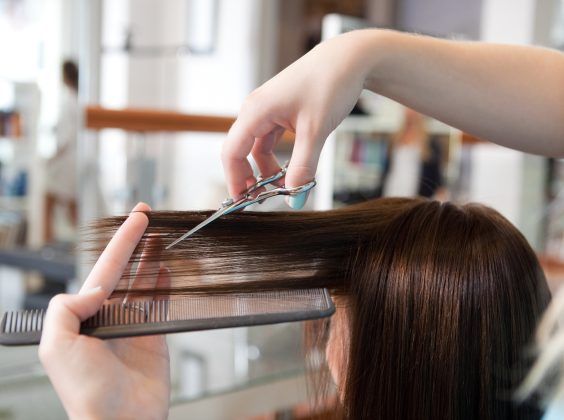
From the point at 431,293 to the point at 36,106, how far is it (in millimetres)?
2499

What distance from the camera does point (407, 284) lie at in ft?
2.61

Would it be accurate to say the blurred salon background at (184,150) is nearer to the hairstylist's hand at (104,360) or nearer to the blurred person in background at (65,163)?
the blurred person in background at (65,163)

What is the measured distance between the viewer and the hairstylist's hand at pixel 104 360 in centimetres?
60

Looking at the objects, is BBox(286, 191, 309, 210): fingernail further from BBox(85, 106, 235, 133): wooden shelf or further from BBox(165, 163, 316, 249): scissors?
BBox(85, 106, 235, 133): wooden shelf

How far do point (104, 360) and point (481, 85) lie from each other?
19.7 inches

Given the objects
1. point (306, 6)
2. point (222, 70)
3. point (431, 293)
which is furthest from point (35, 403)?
point (306, 6)

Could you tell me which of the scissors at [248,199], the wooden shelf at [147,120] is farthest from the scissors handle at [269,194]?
the wooden shelf at [147,120]

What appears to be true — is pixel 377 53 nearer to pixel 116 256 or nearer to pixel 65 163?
pixel 116 256

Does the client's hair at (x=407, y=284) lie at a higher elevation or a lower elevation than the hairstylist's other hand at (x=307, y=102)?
lower

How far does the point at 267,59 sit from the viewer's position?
4.79 metres

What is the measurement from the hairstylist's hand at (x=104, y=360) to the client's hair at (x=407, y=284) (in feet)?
0.29

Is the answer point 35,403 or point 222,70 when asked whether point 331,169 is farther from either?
point 222,70

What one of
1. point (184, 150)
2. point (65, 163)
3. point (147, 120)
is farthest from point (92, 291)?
point (184, 150)

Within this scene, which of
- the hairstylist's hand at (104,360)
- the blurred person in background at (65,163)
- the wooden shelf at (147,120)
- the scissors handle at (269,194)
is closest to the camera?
the hairstylist's hand at (104,360)
